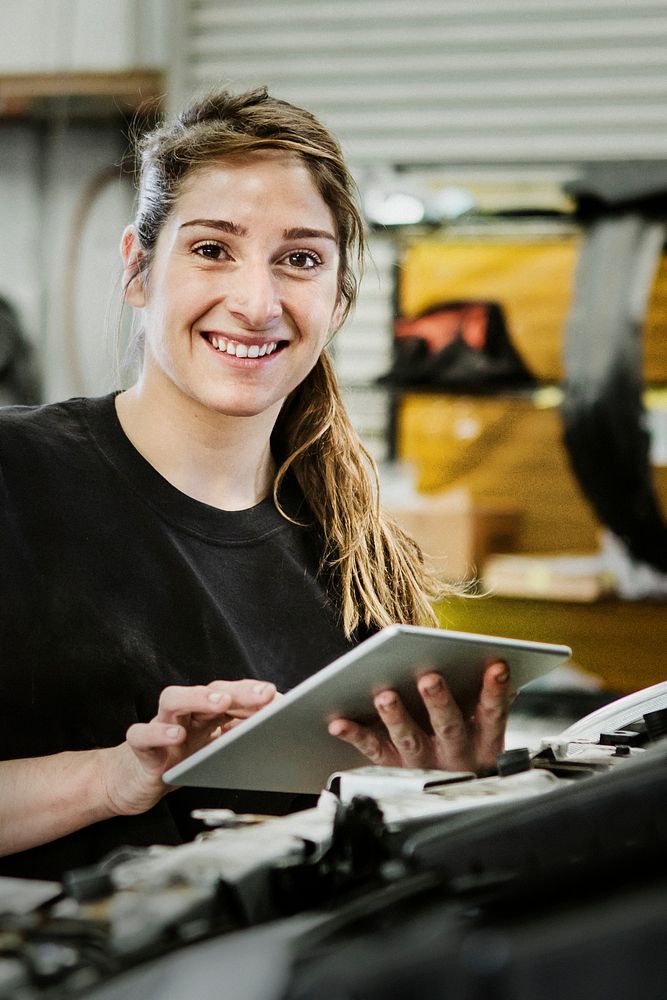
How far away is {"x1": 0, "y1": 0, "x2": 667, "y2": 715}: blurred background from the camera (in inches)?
141

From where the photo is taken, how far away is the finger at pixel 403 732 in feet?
3.73

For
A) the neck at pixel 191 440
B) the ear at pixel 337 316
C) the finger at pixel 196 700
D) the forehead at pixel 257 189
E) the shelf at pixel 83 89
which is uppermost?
the shelf at pixel 83 89

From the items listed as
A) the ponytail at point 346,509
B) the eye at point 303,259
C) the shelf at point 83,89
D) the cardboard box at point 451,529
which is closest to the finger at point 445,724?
the ponytail at point 346,509

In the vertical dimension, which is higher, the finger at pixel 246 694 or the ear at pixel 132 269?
the ear at pixel 132 269

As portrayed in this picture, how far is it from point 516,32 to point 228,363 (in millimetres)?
2636

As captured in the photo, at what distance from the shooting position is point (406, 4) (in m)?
3.83

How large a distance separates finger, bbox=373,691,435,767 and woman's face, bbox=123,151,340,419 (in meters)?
0.49

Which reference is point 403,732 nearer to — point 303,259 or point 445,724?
point 445,724

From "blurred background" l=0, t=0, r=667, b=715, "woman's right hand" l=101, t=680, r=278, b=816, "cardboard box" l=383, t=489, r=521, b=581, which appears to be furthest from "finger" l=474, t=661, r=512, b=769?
"cardboard box" l=383, t=489, r=521, b=581

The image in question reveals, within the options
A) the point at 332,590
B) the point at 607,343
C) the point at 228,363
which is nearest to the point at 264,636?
the point at 332,590

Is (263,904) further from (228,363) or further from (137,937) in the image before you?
(228,363)

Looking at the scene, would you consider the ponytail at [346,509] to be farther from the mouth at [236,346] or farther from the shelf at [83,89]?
the shelf at [83,89]

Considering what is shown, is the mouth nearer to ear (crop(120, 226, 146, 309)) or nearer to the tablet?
ear (crop(120, 226, 146, 309))

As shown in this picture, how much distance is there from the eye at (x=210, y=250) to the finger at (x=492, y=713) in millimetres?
634
